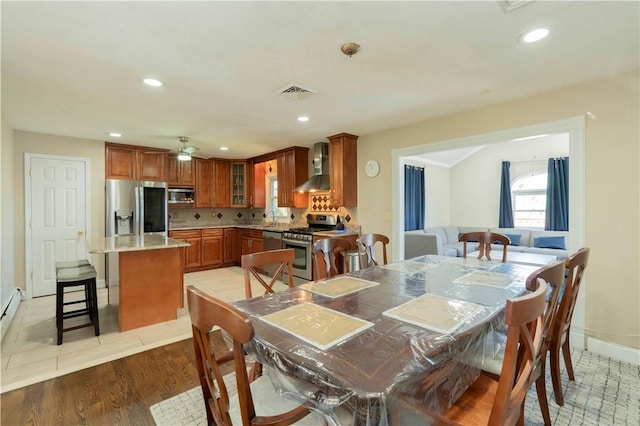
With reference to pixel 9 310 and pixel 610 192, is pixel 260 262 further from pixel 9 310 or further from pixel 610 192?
pixel 9 310

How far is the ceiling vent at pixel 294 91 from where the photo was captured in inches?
105

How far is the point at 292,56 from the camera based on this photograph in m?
2.12

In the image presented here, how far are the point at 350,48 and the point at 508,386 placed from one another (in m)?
2.00

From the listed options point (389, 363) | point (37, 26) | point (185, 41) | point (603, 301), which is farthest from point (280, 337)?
point (603, 301)

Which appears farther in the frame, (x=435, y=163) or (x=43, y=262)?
(x=435, y=163)

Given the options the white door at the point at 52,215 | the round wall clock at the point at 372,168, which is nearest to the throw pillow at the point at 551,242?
the round wall clock at the point at 372,168

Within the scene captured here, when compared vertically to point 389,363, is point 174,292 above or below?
below

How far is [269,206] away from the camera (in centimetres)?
675

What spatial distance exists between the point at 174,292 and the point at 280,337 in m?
2.79

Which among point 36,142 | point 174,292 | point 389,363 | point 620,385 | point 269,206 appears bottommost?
point 620,385

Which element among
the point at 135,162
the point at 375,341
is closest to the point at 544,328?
the point at 375,341

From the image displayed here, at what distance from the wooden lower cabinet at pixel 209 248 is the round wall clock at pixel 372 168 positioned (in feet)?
10.9

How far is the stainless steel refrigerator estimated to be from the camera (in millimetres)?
4738

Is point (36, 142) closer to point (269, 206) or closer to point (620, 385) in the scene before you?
point (269, 206)
